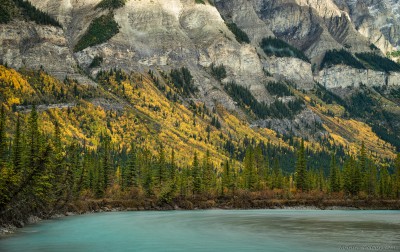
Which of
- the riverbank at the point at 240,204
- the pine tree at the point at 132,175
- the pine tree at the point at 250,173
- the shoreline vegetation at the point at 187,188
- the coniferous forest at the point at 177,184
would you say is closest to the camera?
the shoreline vegetation at the point at 187,188

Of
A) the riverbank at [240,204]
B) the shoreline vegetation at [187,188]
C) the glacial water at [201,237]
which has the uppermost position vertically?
the shoreline vegetation at [187,188]

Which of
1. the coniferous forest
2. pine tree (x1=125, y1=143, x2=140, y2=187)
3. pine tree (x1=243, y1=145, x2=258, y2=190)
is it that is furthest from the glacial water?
pine tree (x1=243, y1=145, x2=258, y2=190)

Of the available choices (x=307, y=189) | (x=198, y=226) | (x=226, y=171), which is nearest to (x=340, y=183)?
(x=307, y=189)

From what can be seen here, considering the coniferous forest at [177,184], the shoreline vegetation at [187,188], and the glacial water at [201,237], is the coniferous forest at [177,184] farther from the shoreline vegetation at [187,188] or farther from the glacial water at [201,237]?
the glacial water at [201,237]

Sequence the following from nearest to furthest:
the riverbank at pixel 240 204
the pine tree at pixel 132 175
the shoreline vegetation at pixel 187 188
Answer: the shoreline vegetation at pixel 187 188, the riverbank at pixel 240 204, the pine tree at pixel 132 175

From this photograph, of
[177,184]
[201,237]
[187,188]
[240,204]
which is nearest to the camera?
[201,237]

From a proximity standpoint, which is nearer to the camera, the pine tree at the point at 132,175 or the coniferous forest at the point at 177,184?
the coniferous forest at the point at 177,184

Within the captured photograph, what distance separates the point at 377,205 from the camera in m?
144

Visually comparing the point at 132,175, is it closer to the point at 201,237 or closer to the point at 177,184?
the point at 177,184

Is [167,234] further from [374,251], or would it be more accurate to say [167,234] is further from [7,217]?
[374,251]

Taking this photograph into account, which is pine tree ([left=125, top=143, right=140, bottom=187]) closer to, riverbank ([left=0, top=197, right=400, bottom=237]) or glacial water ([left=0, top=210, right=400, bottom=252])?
riverbank ([left=0, top=197, right=400, bottom=237])

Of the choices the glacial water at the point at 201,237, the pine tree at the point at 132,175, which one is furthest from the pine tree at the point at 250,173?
the glacial water at the point at 201,237

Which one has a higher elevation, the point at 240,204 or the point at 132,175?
the point at 132,175

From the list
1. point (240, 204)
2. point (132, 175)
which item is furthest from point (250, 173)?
point (132, 175)
